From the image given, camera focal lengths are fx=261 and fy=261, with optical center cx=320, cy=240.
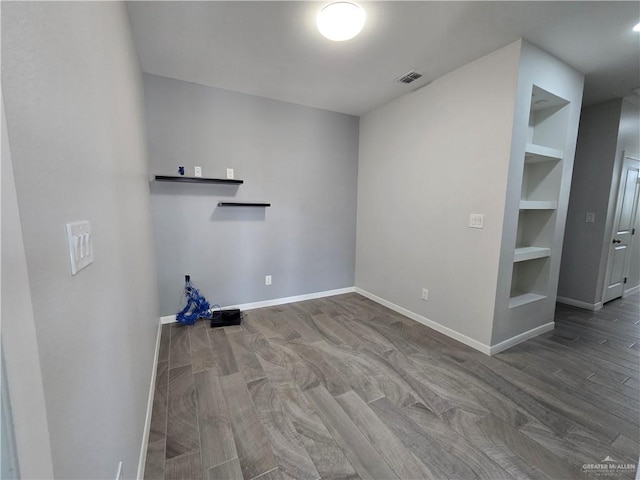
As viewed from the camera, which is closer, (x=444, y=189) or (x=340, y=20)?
(x=340, y=20)

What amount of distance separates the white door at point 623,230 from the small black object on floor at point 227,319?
4.80 m

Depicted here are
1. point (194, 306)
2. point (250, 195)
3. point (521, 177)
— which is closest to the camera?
point (521, 177)

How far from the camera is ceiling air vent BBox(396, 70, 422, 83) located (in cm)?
256

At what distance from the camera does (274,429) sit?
156 centimetres

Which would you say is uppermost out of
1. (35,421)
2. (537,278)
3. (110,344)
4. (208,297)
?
(35,421)

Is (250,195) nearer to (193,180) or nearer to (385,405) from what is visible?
(193,180)

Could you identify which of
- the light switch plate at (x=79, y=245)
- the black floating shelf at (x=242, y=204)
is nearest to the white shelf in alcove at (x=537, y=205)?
the black floating shelf at (x=242, y=204)

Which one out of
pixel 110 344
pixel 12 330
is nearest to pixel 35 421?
pixel 12 330

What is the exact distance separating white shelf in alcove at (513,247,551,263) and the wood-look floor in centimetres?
85

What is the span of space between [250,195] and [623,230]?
16.7 feet

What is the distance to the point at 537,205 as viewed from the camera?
2477mm

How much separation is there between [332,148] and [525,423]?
337 cm

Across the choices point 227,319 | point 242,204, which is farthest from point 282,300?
point 242,204

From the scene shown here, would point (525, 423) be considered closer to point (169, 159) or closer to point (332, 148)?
point (332, 148)
